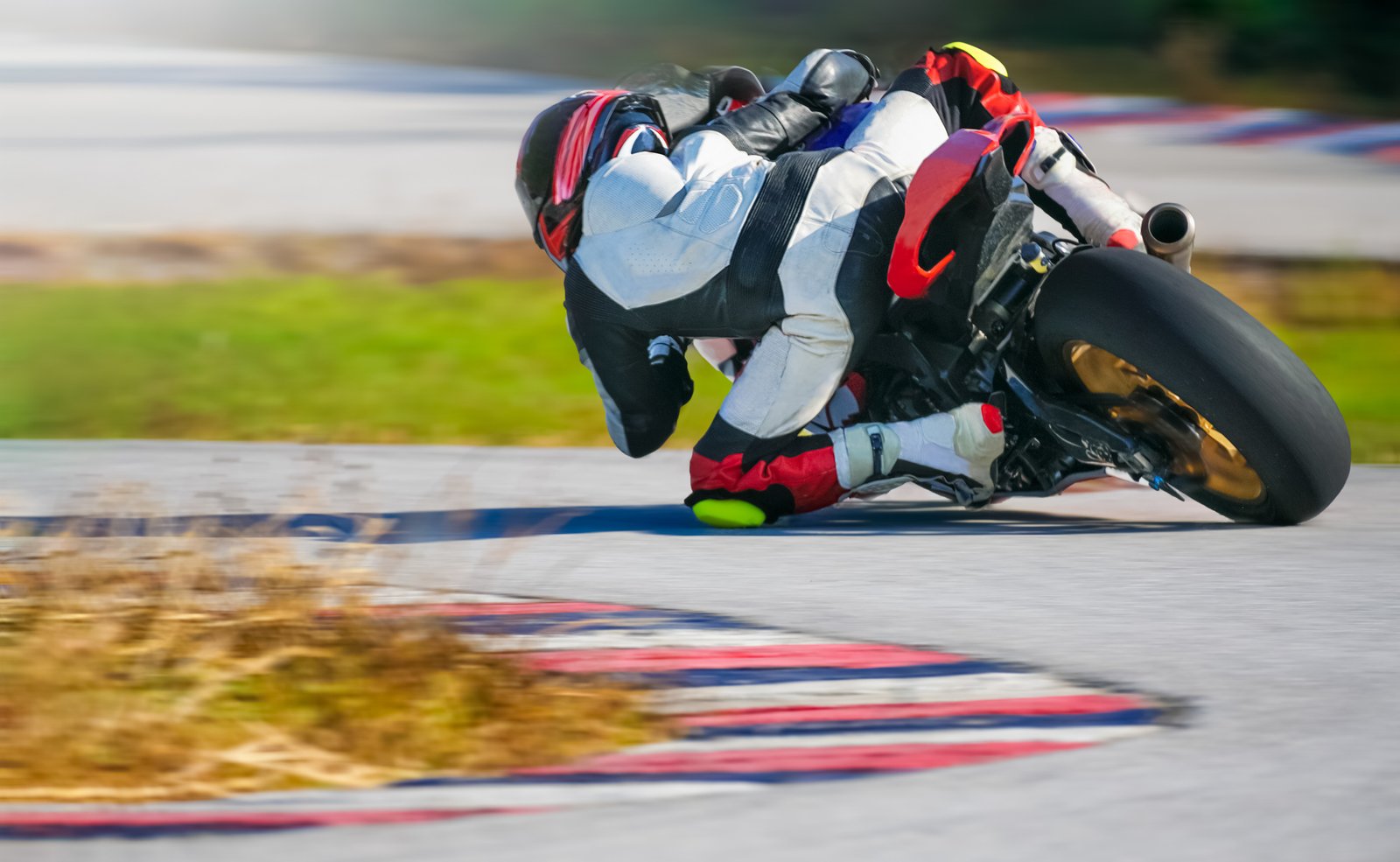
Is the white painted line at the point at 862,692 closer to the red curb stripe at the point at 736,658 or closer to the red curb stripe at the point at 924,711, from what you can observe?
the red curb stripe at the point at 924,711

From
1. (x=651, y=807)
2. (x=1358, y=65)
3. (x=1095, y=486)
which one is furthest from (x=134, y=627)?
(x=1358, y=65)

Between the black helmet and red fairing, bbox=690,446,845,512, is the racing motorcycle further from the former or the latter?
the black helmet

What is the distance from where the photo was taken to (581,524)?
5.23 m

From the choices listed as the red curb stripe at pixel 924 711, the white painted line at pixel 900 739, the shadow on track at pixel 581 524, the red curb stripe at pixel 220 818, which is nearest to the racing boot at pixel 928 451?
the shadow on track at pixel 581 524

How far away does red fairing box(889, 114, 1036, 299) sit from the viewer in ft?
14.7

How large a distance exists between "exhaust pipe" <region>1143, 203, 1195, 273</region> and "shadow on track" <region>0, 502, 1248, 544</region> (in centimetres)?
68

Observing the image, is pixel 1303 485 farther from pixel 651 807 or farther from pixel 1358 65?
pixel 1358 65

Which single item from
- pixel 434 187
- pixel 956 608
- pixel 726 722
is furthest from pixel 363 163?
pixel 726 722

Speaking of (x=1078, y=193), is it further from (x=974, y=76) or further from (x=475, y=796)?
(x=475, y=796)

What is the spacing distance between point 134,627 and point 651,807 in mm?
1260

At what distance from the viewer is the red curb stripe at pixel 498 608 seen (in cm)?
387

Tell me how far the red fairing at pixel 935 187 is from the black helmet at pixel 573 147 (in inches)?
31.3

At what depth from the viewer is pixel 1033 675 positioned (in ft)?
10.8

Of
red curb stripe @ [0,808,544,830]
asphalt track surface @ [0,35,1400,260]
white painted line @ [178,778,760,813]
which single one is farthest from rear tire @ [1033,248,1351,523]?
asphalt track surface @ [0,35,1400,260]
